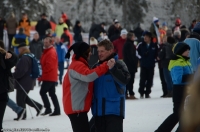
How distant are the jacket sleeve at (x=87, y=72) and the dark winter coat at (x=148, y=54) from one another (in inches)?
327

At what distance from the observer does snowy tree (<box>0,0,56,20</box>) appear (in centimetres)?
3828

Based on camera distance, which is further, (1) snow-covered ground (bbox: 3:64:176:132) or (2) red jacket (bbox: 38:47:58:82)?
(2) red jacket (bbox: 38:47:58:82)

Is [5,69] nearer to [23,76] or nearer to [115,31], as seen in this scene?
[23,76]

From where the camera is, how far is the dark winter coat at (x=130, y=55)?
16.3m

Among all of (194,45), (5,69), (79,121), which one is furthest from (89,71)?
(194,45)

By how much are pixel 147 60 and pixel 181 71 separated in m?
7.20

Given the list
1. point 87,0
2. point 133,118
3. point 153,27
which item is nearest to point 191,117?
point 133,118

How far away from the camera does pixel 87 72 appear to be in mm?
7965

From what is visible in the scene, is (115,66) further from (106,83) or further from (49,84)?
(49,84)

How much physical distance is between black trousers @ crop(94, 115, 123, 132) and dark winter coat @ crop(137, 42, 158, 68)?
829 centimetres

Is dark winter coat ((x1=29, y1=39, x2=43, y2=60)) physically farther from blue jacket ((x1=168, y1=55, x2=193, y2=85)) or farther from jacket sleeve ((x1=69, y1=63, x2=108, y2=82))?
jacket sleeve ((x1=69, y1=63, x2=108, y2=82))

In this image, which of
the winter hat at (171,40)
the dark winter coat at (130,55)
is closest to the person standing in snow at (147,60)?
the dark winter coat at (130,55)

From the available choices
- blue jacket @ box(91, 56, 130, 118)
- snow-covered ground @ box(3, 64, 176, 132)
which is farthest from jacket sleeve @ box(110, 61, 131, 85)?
snow-covered ground @ box(3, 64, 176, 132)

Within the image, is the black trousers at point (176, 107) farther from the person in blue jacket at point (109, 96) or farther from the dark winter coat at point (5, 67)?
the dark winter coat at point (5, 67)
